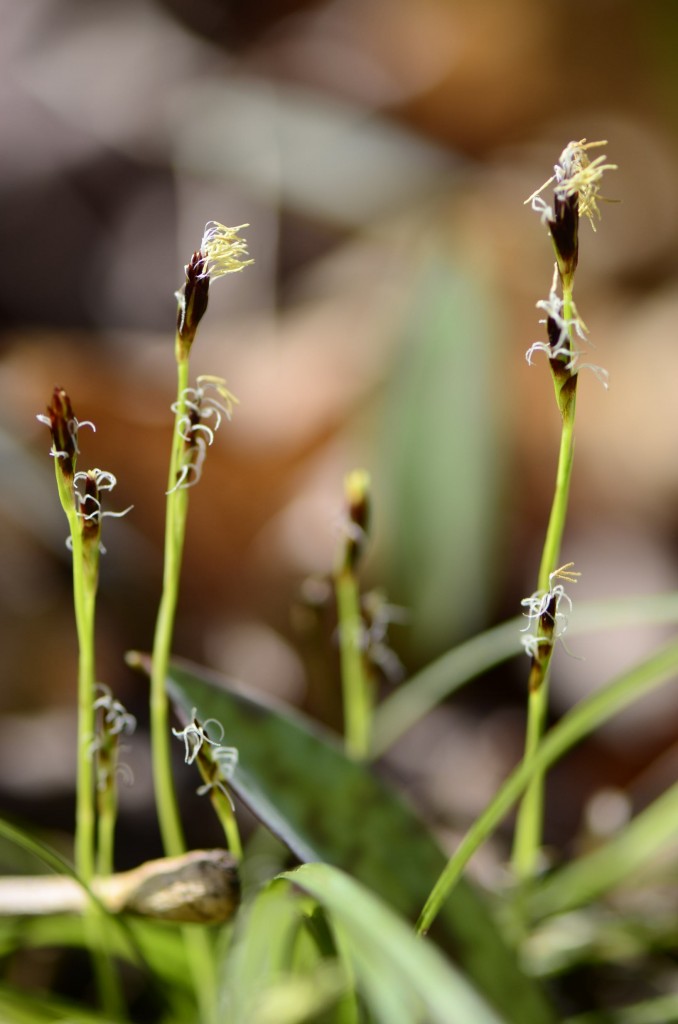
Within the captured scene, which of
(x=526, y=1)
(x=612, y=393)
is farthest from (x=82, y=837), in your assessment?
(x=526, y=1)

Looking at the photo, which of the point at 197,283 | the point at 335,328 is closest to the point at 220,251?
the point at 197,283

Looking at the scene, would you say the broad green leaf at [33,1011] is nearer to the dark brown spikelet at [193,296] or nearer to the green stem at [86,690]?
the green stem at [86,690]

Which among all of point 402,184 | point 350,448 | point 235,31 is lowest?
point 350,448

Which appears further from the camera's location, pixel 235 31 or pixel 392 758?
pixel 235 31

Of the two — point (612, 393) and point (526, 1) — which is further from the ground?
point (526, 1)

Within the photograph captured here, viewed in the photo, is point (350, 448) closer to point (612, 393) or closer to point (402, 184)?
point (612, 393)

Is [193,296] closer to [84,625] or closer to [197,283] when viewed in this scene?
[197,283]

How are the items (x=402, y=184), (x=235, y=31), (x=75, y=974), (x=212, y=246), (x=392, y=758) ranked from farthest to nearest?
(x=235, y=31), (x=402, y=184), (x=392, y=758), (x=75, y=974), (x=212, y=246)

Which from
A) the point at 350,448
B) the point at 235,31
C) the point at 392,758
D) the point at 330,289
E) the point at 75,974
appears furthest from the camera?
the point at 235,31
